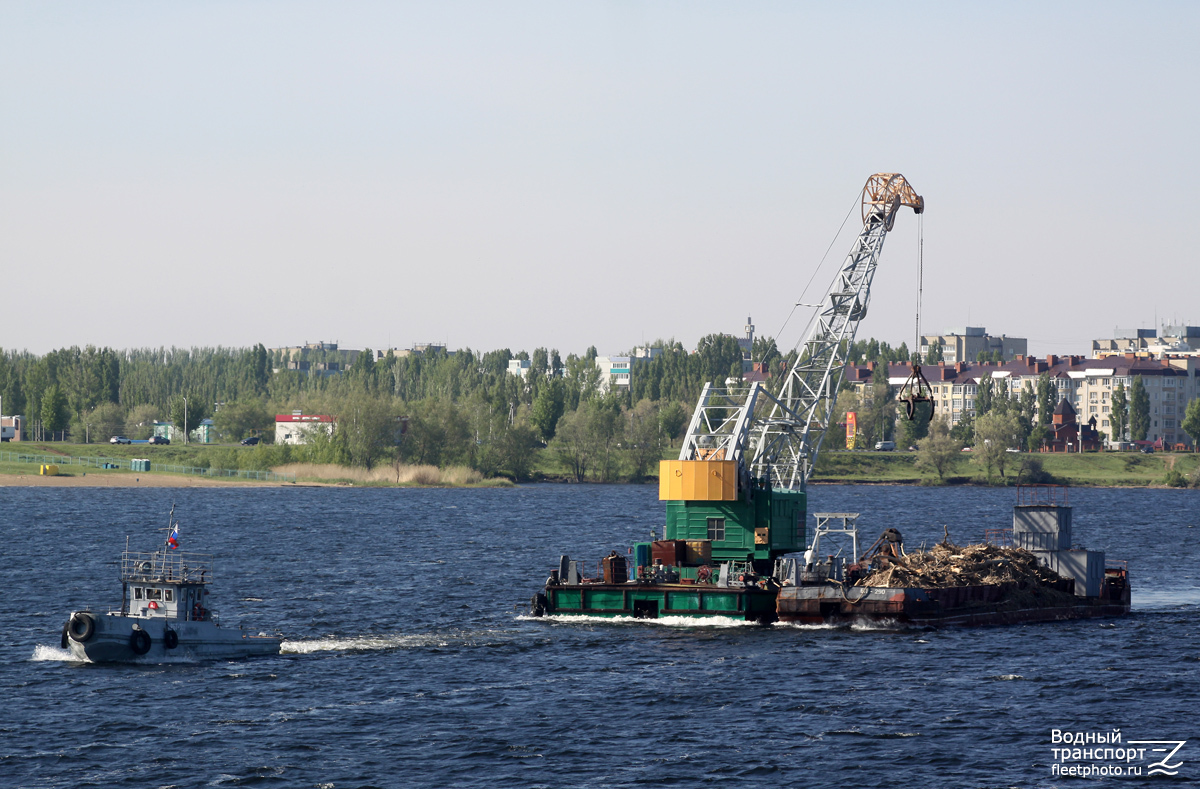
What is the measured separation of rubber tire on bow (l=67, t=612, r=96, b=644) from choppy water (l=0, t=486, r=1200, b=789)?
4.01ft

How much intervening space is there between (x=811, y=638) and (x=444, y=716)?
19.7 metres

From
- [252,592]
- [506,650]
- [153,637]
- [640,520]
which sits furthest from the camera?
[640,520]

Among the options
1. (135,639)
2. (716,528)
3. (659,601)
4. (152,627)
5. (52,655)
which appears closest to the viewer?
(135,639)

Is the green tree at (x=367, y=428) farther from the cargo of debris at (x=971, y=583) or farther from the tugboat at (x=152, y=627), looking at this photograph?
the tugboat at (x=152, y=627)

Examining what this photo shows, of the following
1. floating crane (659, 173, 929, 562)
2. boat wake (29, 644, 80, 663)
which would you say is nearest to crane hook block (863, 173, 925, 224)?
floating crane (659, 173, 929, 562)

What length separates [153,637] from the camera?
52406 millimetres

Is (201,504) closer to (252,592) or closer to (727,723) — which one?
(252,592)

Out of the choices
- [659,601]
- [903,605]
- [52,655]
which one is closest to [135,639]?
Answer: [52,655]

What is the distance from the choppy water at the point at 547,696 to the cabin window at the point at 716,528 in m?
5.98


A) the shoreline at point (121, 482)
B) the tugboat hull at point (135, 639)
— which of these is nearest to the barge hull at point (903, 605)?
the tugboat hull at point (135, 639)

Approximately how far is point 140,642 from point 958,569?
3504 cm

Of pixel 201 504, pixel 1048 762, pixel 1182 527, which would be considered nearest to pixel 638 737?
pixel 1048 762

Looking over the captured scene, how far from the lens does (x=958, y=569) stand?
212ft

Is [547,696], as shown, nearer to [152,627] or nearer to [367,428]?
[152,627]
